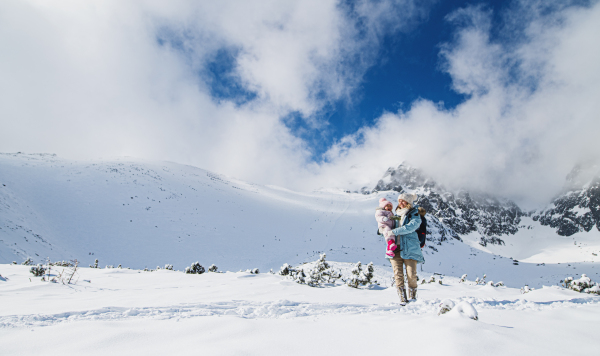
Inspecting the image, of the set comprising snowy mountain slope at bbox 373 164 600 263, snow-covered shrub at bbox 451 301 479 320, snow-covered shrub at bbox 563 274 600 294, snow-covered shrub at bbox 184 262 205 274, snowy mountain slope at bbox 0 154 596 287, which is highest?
snowy mountain slope at bbox 373 164 600 263

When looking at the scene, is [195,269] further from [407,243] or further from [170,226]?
[170,226]

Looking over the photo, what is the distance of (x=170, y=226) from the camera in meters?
25.7

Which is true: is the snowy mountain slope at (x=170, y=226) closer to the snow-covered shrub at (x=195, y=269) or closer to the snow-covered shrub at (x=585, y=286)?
the snow-covered shrub at (x=195, y=269)

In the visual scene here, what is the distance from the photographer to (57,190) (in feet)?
82.6

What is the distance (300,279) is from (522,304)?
5643mm

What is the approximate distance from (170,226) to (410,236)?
25.5 metres

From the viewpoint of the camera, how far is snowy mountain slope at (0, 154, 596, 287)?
19.1 metres

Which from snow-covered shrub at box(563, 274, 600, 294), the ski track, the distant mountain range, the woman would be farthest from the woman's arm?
the distant mountain range

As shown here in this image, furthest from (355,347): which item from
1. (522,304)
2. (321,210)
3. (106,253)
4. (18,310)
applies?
(321,210)

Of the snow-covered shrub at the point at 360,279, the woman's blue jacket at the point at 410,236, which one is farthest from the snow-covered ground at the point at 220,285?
the woman's blue jacket at the point at 410,236

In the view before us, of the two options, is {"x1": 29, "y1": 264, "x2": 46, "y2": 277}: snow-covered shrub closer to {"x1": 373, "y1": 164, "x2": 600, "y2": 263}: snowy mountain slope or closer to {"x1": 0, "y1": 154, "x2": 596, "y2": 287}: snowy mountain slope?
{"x1": 0, "y1": 154, "x2": 596, "y2": 287}: snowy mountain slope

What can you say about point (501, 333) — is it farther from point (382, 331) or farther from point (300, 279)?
point (300, 279)

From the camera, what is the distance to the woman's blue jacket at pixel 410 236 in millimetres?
5102

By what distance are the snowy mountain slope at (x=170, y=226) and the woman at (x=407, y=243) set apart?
17191mm
